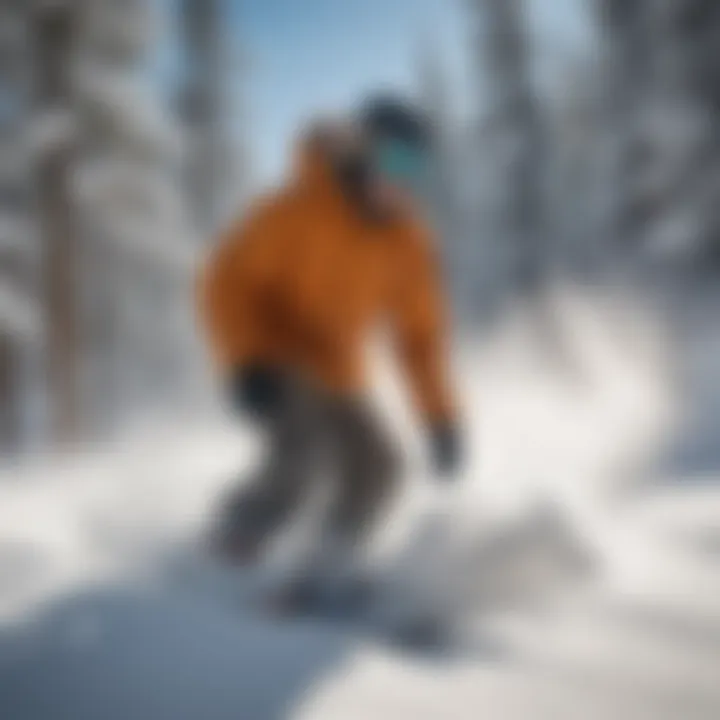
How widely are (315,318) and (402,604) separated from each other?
1.16m

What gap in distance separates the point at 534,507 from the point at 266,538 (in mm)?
1007

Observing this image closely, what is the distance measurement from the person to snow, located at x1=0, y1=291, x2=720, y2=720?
25 cm

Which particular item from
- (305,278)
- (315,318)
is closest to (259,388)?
(315,318)

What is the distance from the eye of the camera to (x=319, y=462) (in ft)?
10.0

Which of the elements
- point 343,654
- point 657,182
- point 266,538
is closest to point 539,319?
point 657,182

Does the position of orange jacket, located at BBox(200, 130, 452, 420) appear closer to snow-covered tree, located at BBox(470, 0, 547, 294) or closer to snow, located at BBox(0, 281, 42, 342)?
snow, located at BBox(0, 281, 42, 342)

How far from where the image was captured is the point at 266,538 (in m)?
2.93

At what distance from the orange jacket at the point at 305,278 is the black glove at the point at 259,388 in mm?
48

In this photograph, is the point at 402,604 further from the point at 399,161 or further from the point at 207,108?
the point at 207,108

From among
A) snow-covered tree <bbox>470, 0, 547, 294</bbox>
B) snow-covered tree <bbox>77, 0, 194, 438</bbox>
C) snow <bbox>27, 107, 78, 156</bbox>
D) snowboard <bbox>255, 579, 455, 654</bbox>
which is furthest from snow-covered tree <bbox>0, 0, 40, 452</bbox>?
snow-covered tree <bbox>470, 0, 547, 294</bbox>

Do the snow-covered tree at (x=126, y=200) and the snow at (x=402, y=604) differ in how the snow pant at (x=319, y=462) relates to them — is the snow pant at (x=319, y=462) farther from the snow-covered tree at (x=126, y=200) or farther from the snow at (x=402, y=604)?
the snow-covered tree at (x=126, y=200)

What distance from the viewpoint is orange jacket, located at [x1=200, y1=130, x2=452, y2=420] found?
9.73 feet

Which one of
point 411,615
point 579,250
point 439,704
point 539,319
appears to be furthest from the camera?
point 579,250

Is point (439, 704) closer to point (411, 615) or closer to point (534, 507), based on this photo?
point (411, 615)
